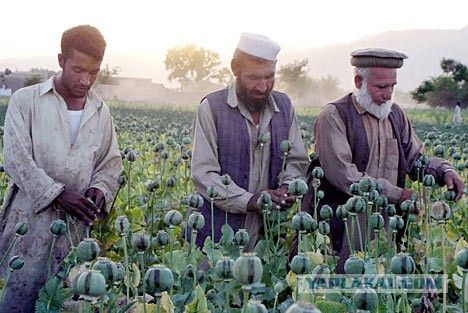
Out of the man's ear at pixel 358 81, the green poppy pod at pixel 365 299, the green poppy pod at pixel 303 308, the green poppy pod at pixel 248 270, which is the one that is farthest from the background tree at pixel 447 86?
the green poppy pod at pixel 303 308

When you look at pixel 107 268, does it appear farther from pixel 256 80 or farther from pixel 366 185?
pixel 256 80

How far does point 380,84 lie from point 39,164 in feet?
6.01

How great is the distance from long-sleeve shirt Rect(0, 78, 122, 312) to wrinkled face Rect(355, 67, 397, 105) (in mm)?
1486

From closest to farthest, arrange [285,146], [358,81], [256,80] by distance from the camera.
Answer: [285,146]
[256,80]
[358,81]

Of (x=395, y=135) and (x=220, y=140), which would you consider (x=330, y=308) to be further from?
(x=395, y=135)

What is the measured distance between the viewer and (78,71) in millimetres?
2971

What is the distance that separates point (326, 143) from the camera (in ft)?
11.7

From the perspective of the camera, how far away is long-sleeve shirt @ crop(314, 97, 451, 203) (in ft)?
11.4

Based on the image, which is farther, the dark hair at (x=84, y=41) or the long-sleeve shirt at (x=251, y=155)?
the long-sleeve shirt at (x=251, y=155)

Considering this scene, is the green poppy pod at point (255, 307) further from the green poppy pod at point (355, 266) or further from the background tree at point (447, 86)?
the background tree at point (447, 86)

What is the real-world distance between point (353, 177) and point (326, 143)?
0.26 metres

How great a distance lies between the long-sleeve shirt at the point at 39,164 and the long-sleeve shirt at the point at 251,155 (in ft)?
1.75

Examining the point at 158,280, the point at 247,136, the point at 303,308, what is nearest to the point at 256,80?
the point at 247,136

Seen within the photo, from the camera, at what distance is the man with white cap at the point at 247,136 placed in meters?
3.42
